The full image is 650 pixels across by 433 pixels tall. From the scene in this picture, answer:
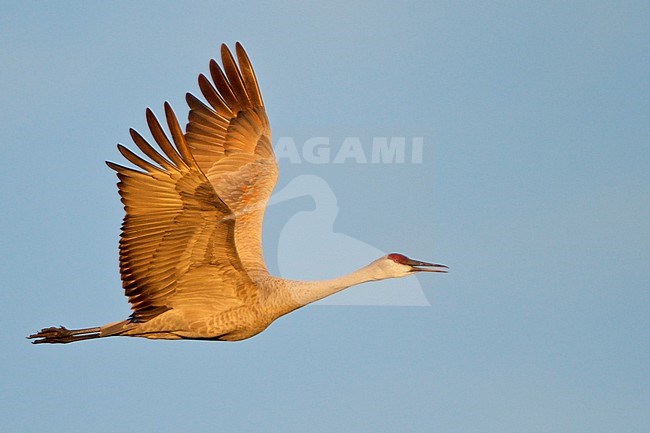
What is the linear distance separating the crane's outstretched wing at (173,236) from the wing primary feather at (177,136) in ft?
0.03

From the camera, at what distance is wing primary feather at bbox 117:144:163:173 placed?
43.1 ft

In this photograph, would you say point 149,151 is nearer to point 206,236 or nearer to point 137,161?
point 137,161

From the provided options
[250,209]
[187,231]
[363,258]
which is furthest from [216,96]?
[187,231]

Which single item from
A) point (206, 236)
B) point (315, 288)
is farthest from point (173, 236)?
point (315, 288)

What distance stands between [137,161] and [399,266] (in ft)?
12.2

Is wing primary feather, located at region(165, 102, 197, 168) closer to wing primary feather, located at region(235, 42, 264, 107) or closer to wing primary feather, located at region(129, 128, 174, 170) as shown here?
wing primary feather, located at region(129, 128, 174, 170)

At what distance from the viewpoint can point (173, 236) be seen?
533 inches

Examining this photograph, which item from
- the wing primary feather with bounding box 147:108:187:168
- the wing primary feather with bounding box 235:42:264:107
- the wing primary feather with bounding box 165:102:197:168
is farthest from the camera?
the wing primary feather with bounding box 235:42:264:107

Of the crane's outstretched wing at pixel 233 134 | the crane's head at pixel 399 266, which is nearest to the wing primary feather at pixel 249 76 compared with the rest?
the crane's outstretched wing at pixel 233 134

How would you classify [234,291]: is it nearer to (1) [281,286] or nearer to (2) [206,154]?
(1) [281,286]

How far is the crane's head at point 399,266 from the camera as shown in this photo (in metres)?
15.0

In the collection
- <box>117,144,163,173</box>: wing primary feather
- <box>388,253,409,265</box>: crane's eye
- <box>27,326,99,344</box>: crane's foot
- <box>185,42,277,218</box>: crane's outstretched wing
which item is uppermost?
<box>185,42,277,218</box>: crane's outstretched wing

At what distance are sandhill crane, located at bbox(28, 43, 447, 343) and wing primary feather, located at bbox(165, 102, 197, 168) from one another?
1cm

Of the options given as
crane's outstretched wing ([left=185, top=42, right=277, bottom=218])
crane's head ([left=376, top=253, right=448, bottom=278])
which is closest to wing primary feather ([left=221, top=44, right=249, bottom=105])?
crane's outstretched wing ([left=185, top=42, right=277, bottom=218])
